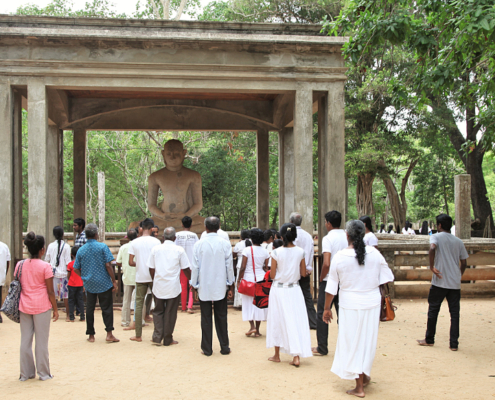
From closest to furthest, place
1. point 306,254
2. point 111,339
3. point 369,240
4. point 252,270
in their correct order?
point 111,339 < point 252,270 < point 306,254 < point 369,240

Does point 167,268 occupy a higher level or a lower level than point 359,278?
lower

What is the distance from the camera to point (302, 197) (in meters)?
9.76

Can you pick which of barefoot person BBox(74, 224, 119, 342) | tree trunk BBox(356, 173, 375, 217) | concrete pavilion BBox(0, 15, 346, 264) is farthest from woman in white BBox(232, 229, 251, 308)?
tree trunk BBox(356, 173, 375, 217)

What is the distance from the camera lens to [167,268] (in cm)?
661

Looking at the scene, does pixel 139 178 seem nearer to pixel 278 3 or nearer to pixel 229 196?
pixel 229 196

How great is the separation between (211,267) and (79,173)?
854cm

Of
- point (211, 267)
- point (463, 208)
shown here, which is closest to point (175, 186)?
point (211, 267)

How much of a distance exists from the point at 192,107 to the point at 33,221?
600 cm

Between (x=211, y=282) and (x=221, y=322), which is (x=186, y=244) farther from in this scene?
(x=221, y=322)

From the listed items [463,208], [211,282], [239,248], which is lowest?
[211,282]

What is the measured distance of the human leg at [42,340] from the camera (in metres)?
5.08

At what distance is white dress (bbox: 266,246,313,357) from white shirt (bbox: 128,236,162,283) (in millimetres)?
2150

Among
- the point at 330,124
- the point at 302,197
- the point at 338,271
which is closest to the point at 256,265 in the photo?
the point at 338,271

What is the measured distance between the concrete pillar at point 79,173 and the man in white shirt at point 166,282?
7.54m
